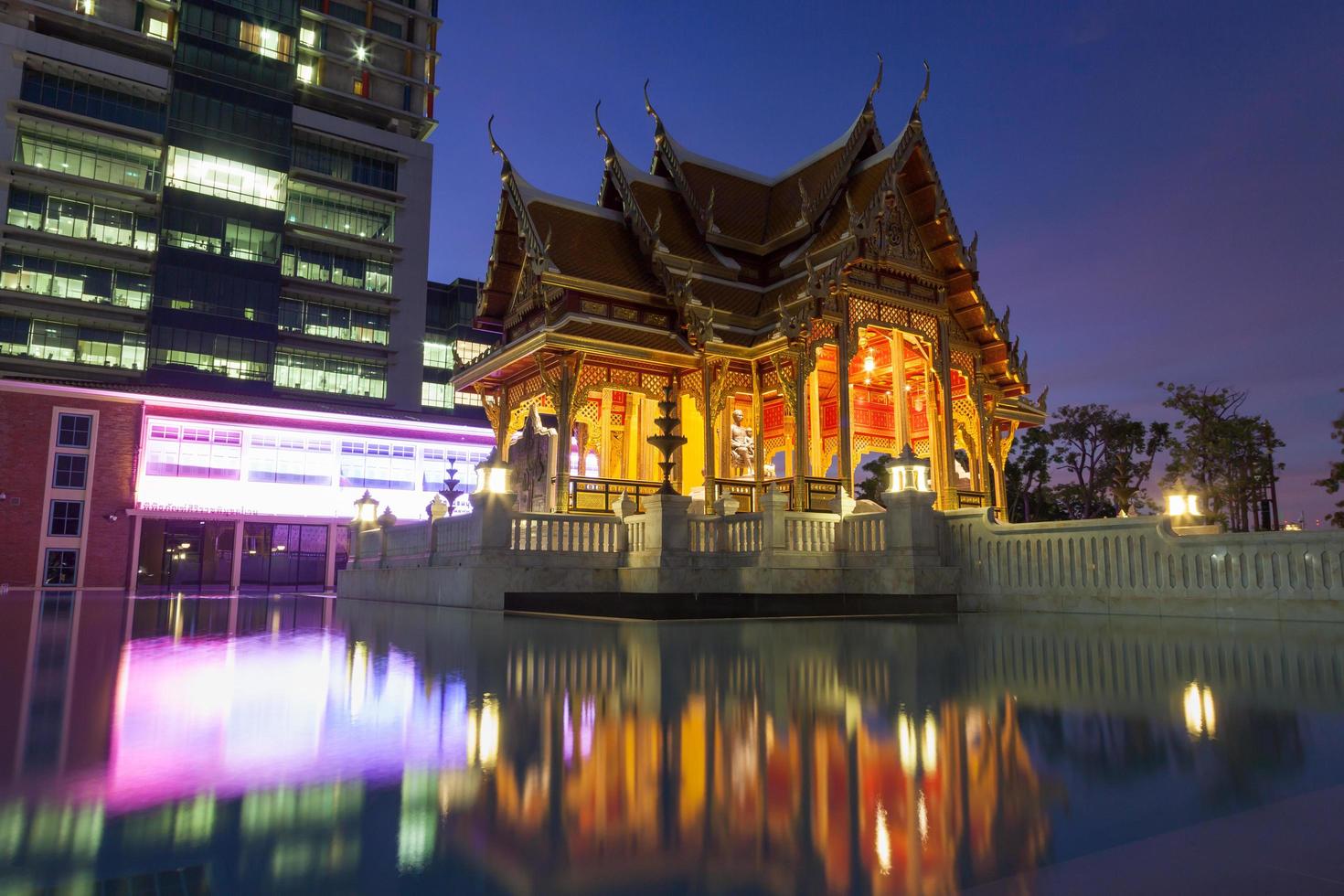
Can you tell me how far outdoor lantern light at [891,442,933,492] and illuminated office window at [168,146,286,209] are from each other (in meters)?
45.8

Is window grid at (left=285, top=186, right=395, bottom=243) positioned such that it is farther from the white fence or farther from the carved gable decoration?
the white fence

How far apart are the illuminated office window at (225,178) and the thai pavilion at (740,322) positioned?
34.8 m

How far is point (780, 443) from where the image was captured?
2184 cm

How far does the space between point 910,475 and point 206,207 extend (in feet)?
150

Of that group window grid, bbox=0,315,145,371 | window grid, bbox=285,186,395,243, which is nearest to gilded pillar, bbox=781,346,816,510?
window grid, bbox=0,315,145,371

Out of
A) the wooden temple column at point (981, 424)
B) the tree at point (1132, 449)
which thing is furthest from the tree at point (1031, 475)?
the wooden temple column at point (981, 424)

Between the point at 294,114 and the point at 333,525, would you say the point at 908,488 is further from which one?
the point at 294,114

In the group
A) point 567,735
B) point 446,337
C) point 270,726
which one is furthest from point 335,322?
point 567,735

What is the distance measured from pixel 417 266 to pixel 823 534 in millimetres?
45930

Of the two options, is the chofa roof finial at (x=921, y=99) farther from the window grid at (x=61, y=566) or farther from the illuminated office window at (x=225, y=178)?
the illuminated office window at (x=225, y=178)

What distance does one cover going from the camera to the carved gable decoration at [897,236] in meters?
17.0

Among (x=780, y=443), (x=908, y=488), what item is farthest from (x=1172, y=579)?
(x=780, y=443)

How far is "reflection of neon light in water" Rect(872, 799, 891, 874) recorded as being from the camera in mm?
1636

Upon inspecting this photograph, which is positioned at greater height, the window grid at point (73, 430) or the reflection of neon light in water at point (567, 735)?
the window grid at point (73, 430)
